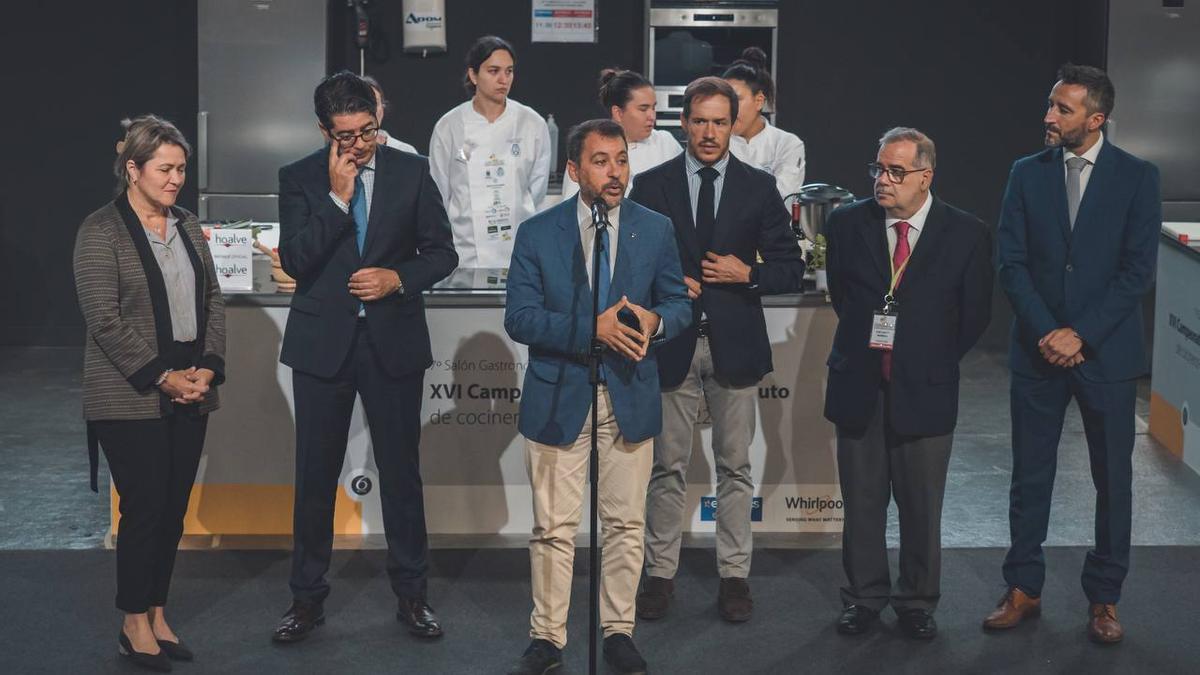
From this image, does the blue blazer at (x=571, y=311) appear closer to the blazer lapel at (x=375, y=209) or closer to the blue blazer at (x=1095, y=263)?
the blazer lapel at (x=375, y=209)

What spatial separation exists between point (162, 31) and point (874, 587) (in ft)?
19.6

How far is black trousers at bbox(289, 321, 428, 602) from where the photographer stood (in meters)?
4.12

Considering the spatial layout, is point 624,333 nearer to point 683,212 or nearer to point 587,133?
point 587,133

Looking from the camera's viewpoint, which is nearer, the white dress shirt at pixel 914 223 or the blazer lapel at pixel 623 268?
the blazer lapel at pixel 623 268

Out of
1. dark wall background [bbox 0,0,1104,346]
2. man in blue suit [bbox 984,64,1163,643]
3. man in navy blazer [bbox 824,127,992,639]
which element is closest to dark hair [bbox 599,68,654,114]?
man in navy blazer [bbox 824,127,992,639]

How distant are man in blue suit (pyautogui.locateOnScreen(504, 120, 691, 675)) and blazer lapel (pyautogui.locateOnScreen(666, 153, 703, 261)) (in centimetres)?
42

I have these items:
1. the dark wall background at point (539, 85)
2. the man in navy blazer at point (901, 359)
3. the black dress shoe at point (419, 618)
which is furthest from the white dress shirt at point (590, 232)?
the dark wall background at point (539, 85)

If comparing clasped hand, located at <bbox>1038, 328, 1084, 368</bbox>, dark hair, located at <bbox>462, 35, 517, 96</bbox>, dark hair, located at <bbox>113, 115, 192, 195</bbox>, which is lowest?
clasped hand, located at <bbox>1038, 328, 1084, 368</bbox>

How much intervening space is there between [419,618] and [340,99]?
1.44 m

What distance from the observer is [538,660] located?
3928 mm

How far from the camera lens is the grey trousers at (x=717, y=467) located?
440cm

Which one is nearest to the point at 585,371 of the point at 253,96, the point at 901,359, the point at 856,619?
the point at 901,359

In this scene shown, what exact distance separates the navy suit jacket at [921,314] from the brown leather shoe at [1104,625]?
0.68 metres

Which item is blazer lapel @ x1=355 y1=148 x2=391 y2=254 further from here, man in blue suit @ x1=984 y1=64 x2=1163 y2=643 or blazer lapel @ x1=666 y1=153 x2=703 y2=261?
man in blue suit @ x1=984 y1=64 x2=1163 y2=643
